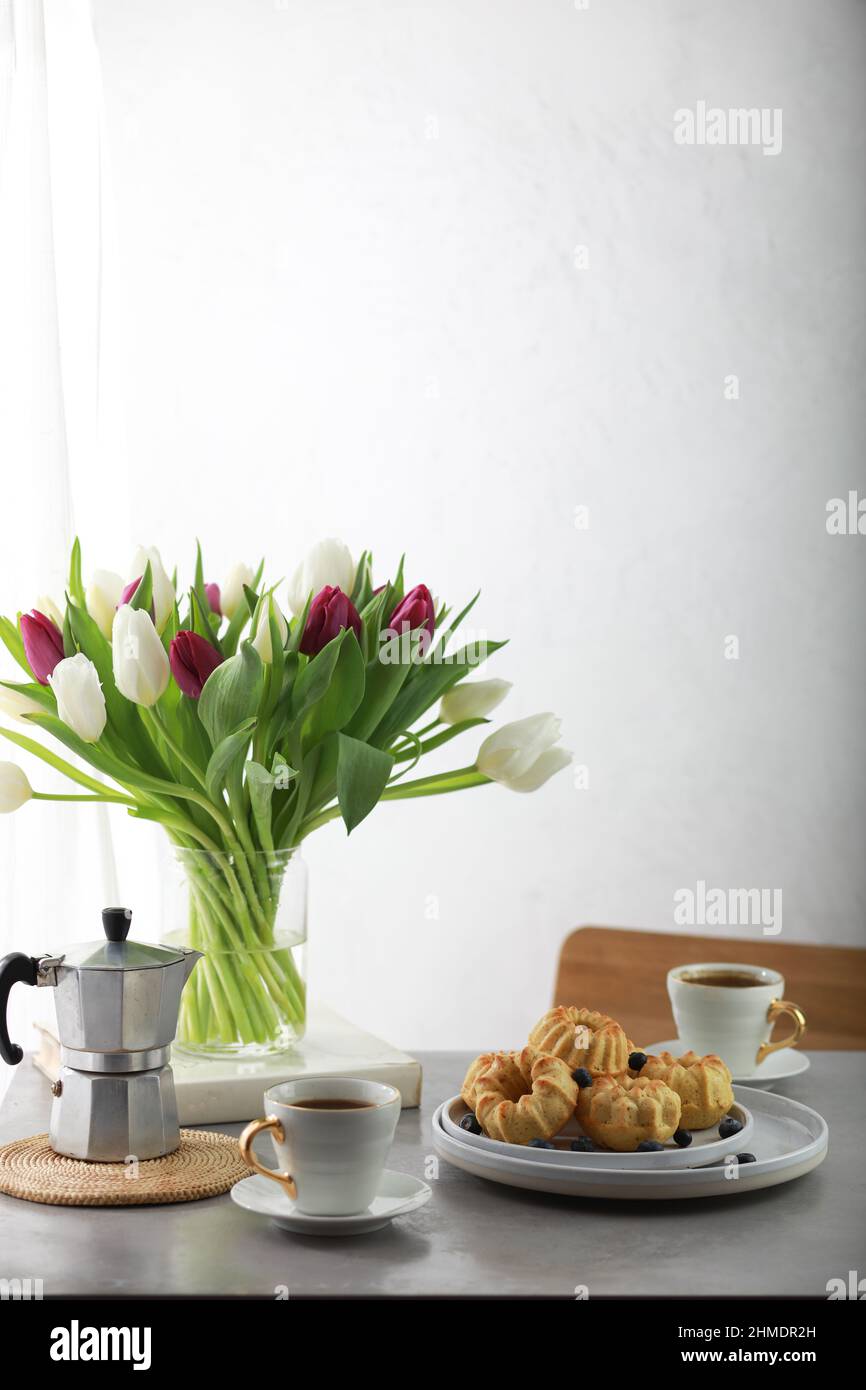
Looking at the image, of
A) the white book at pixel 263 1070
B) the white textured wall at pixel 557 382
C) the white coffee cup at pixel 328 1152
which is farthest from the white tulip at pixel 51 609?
the white textured wall at pixel 557 382

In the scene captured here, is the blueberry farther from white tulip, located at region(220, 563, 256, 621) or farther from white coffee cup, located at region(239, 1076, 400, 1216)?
white tulip, located at region(220, 563, 256, 621)

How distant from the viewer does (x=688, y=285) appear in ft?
8.46

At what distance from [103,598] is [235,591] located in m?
0.11

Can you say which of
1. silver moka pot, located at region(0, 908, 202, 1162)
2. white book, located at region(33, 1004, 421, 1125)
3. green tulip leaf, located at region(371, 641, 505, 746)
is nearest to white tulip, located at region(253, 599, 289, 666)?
green tulip leaf, located at region(371, 641, 505, 746)

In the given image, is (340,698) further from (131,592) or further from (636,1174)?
(636,1174)

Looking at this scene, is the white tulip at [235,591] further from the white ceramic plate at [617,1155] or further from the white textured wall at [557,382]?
the white textured wall at [557,382]

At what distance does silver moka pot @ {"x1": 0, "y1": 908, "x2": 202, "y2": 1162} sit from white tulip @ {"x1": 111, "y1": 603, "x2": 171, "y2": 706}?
16 cm

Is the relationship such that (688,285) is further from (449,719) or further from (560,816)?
(449,719)

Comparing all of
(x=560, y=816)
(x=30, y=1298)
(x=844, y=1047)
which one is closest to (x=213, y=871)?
(x=30, y=1298)

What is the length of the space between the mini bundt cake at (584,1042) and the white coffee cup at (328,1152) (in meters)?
0.18

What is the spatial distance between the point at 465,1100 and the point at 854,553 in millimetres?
1809

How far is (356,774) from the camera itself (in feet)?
3.38

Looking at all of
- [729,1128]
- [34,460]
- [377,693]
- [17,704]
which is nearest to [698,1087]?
[729,1128]

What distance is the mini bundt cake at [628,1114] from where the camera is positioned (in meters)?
0.92
